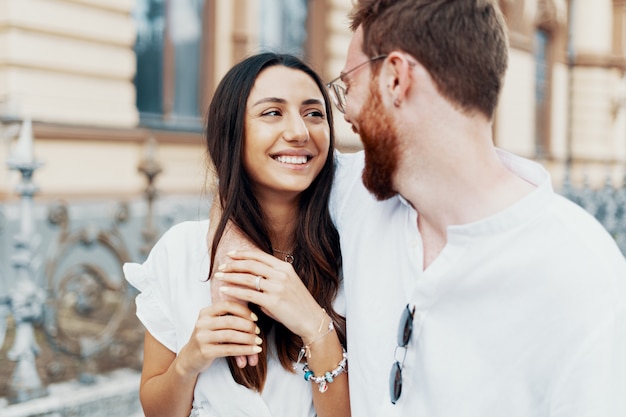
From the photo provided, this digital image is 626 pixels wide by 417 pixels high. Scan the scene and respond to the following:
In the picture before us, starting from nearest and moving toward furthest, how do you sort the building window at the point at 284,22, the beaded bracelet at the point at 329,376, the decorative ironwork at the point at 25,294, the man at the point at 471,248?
1. the man at the point at 471,248
2. the beaded bracelet at the point at 329,376
3. the decorative ironwork at the point at 25,294
4. the building window at the point at 284,22

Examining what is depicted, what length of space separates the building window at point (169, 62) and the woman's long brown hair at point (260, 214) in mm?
7296

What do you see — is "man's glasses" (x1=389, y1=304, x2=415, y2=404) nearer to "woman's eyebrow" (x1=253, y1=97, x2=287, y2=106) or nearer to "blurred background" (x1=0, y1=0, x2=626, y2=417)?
"woman's eyebrow" (x1=253, y1=97, x2=287, y2=106)

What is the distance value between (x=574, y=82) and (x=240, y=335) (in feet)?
64.7

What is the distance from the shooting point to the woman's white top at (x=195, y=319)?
6.24ft

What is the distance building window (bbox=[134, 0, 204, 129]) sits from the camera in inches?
361

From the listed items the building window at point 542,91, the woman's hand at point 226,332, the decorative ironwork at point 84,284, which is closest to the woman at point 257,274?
the woman's hand at point 226,332

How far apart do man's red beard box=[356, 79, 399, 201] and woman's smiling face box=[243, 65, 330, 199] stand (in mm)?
339

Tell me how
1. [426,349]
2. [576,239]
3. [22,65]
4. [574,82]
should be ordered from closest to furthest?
[576,239]
[426,349]
[22,65]
[574,82]

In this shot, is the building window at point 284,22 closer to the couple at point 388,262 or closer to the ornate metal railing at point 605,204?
the ornate metal railing at point 605,204

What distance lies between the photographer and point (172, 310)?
202cm

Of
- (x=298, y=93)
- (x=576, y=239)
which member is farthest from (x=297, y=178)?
(x=576, y=239)

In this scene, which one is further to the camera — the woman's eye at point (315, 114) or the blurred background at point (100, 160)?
the blurred background at point (100, 160)

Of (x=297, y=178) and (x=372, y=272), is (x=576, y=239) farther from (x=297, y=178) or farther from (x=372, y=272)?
(x=297, y=178)

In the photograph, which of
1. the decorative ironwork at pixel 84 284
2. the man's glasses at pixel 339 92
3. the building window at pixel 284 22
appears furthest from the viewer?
the building window at pixel 284 22
